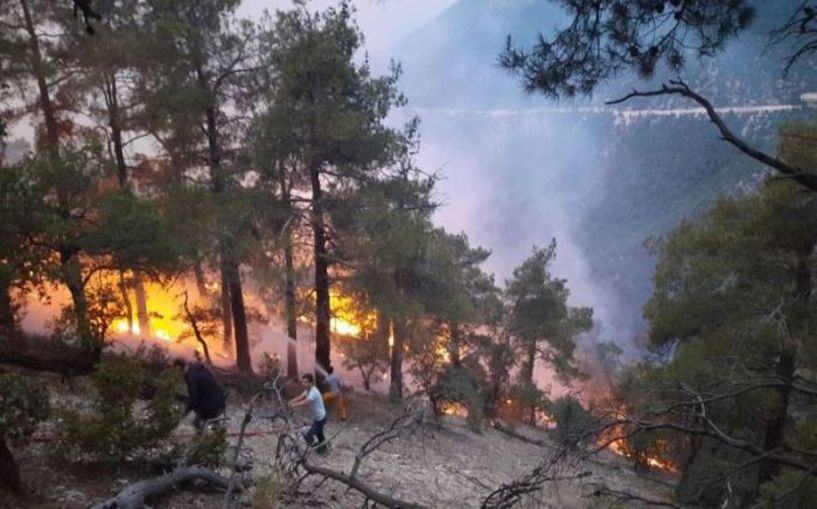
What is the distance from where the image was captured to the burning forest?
233 inches

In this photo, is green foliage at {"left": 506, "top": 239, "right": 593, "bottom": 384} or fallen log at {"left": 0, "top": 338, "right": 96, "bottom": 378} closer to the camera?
fallen log at {"left": 0, "top": 338, "right": 96, "bottom": 378}

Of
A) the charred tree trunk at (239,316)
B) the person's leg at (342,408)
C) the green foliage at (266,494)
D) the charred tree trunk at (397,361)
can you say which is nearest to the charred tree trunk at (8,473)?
the green foliage at (266,494)

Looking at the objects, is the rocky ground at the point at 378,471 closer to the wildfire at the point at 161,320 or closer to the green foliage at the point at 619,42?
the green foliage at the point at 619,42

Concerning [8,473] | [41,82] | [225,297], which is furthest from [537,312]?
[8,473]

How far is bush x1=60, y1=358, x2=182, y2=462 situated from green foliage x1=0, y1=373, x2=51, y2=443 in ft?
2.46

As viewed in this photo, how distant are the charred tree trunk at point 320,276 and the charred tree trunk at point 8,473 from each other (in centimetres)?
978

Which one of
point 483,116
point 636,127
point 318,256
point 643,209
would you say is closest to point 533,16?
point 483,116

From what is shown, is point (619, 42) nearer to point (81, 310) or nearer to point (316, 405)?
point (316, 405)

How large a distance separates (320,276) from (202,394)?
279 inches

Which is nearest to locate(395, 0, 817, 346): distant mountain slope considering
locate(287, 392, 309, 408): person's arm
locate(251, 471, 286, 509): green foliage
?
locate(287, 392, 309, 408): person's arm

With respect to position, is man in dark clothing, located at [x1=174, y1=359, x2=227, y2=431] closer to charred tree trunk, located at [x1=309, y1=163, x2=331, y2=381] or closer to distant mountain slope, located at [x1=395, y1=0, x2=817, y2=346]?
charred tree trunk, located at [x1=309, y1=163, x2=331, y2=381]

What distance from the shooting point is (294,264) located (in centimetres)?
1688

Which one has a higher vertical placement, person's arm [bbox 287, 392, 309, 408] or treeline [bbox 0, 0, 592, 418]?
treeline [bbox 0, 0, 592, 418]

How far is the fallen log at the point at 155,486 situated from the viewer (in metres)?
5.46
